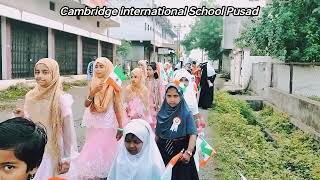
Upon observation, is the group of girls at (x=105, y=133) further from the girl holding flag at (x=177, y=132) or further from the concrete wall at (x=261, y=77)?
the concrete wall at (x=261, y=77)

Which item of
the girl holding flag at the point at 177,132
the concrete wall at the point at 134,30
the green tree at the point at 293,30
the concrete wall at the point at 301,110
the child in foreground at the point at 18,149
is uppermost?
the concrete wall at the point at 134,30

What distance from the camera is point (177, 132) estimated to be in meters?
4.41

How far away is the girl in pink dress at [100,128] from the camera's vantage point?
5.26 metres

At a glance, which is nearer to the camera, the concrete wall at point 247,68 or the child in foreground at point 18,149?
the child in foreground at point 18,149

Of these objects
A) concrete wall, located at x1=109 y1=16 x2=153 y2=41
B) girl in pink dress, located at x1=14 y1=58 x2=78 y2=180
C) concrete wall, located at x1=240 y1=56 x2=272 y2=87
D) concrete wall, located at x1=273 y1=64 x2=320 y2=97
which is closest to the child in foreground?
girl in pink dress, located at x1=14 y1=58 x2=78 y2=180

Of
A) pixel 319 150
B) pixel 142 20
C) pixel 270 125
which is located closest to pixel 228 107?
pixel 270 125

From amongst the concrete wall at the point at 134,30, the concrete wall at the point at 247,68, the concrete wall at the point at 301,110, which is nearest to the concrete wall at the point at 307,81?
the concrete wall at the point at 301,110

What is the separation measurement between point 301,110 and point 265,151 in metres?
2.89

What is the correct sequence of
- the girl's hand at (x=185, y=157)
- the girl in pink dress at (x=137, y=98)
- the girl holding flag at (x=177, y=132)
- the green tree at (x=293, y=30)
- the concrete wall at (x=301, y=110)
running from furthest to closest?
A: the green tree at (x=293, y=30)
the concrete wall at (x=301, y=110)
the girl in pink dress at (x=137, y=98)
the girl holding flag at (x=177, y=132)
the girl's hand at (x=185, y=157)

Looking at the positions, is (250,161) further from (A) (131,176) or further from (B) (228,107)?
(B) (228,107)

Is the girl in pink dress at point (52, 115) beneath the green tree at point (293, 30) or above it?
beneath

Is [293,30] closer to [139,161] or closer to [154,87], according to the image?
[154,87]

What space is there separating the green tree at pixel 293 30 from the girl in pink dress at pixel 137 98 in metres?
7.65

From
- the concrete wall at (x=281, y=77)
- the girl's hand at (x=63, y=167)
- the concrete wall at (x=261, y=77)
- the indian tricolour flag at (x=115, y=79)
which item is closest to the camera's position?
the girl's hand at (x=63, y=167)
